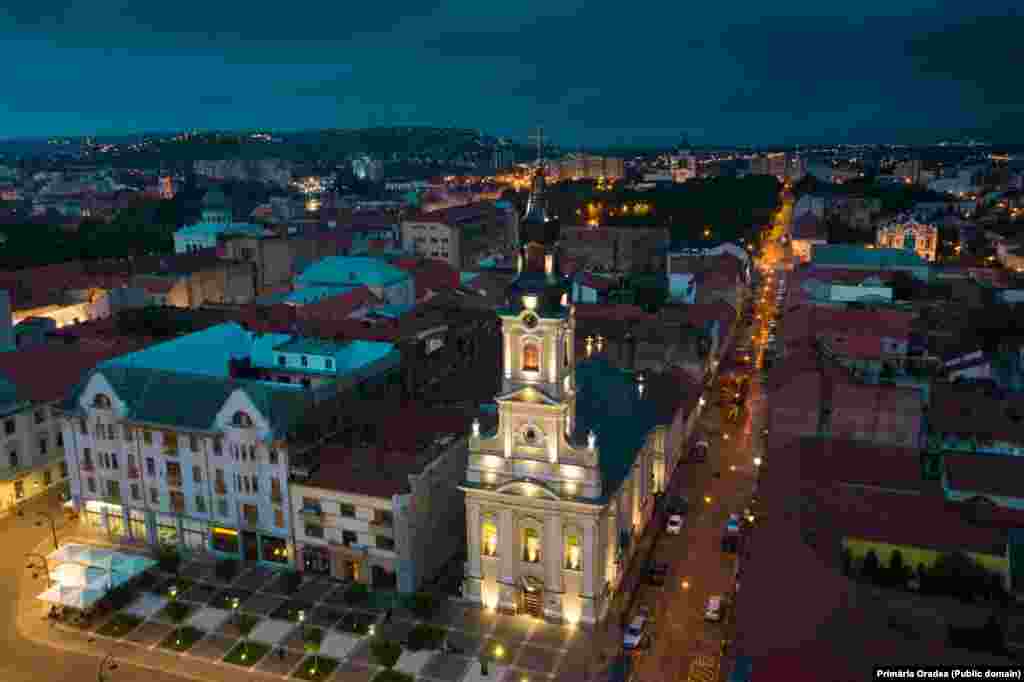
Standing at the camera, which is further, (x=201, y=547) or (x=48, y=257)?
(x=48, y=257)

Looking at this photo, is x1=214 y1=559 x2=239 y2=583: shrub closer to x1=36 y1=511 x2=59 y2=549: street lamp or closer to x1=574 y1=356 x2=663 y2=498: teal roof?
x1=36 y1=511 x2=59 y2=549: street lamp

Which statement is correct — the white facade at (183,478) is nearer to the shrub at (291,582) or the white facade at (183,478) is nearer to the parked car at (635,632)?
the shrub at (291,582)

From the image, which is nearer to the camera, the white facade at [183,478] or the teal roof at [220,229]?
the white facade at [183,478]

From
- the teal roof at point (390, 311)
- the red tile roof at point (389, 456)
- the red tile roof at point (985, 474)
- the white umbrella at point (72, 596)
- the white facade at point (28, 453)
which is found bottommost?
the white umbrella at point (72, 596)

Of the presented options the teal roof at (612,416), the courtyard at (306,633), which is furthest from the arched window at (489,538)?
the teal roof at (612,416)

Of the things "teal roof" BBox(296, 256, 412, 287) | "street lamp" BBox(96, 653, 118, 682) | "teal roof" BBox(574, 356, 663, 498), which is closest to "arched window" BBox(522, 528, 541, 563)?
"teal roof" BBox(574, 356, 663, 498)

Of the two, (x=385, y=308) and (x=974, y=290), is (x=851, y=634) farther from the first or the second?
(x=974, y=290)

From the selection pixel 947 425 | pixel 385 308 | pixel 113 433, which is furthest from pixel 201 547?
pixel 947 425
